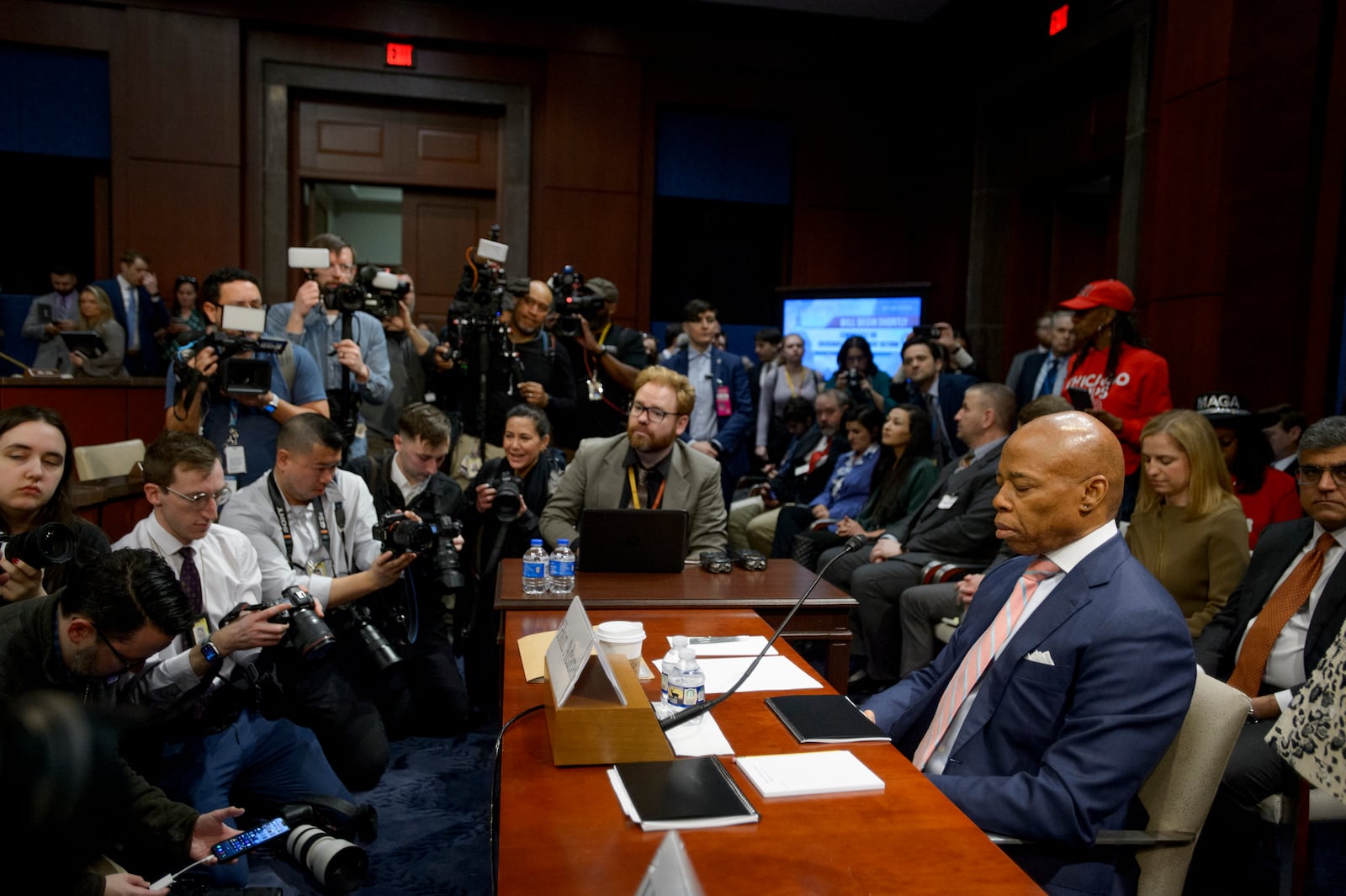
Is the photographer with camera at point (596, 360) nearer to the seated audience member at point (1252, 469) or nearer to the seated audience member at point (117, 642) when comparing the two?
the seated audience member at point (1252, 469)

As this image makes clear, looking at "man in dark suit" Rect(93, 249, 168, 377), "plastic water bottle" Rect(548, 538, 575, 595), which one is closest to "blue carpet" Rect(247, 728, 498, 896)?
"plastic water bottle" Rect(548, 538, 575, 595)

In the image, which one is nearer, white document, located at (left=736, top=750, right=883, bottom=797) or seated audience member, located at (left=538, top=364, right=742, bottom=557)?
white document, located at (left=736, top=750, right=883, bottom=797)

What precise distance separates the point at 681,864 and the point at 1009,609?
1163 mm

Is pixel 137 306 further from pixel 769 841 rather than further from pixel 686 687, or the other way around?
pixel 769 841

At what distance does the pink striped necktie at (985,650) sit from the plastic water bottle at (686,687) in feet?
1.36

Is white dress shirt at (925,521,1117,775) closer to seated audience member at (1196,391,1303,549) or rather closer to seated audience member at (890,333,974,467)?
seated audience member at (1196,391,1303,549)

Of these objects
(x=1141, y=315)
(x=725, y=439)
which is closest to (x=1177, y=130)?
(x=1141, y=315)

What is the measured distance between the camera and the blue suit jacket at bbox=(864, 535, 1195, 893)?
1.45 meters

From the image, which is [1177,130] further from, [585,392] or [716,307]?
[716,307]

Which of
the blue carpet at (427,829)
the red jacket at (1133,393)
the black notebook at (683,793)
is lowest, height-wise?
the blue carpet at (427,829)

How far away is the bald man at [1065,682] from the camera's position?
57.4 inches

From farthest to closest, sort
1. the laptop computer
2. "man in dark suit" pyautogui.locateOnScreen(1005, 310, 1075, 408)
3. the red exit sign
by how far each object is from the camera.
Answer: the red exit sign < "man in dark suit" pyautogui.locateOnScreen(1005, 310, 1075, 408) < the laptop computer

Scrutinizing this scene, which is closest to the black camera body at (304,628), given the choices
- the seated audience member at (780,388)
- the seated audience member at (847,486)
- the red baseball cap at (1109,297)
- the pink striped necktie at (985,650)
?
the pink striped necktie at (985,650)

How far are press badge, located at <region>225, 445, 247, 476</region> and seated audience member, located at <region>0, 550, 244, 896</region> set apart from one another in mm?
1478
